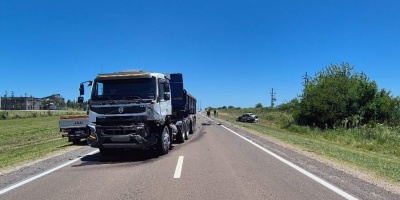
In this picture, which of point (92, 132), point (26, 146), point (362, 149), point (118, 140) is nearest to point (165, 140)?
point (118, 140)

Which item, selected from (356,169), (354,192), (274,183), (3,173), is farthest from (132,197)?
(356,169)

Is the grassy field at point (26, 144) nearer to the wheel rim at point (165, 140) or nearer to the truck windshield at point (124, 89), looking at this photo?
the truck windshield at point (124, 89)

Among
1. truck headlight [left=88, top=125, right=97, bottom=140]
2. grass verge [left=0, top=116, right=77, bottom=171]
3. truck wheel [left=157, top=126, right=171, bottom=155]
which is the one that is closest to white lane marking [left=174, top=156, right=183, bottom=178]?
truck wheel [left=157, top=126, right=171, bottom=155]

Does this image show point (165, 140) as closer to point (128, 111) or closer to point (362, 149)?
point (128, 111)

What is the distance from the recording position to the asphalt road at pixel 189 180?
24.4 ft

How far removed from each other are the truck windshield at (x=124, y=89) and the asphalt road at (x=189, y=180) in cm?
220

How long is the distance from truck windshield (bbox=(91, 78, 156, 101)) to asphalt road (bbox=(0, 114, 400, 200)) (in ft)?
7.23

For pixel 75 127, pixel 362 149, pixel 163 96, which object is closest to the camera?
pixel 163 96

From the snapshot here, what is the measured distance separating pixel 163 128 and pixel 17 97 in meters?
166

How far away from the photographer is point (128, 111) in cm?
1279

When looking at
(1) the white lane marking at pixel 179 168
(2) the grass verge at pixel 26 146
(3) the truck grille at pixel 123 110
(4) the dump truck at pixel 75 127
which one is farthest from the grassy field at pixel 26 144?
(1) the white lane marking at pixel 179 168

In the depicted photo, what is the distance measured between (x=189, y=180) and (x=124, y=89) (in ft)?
18.1

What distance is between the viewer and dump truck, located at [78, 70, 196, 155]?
1274 cm

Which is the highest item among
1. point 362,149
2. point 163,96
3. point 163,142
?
point 163,96
